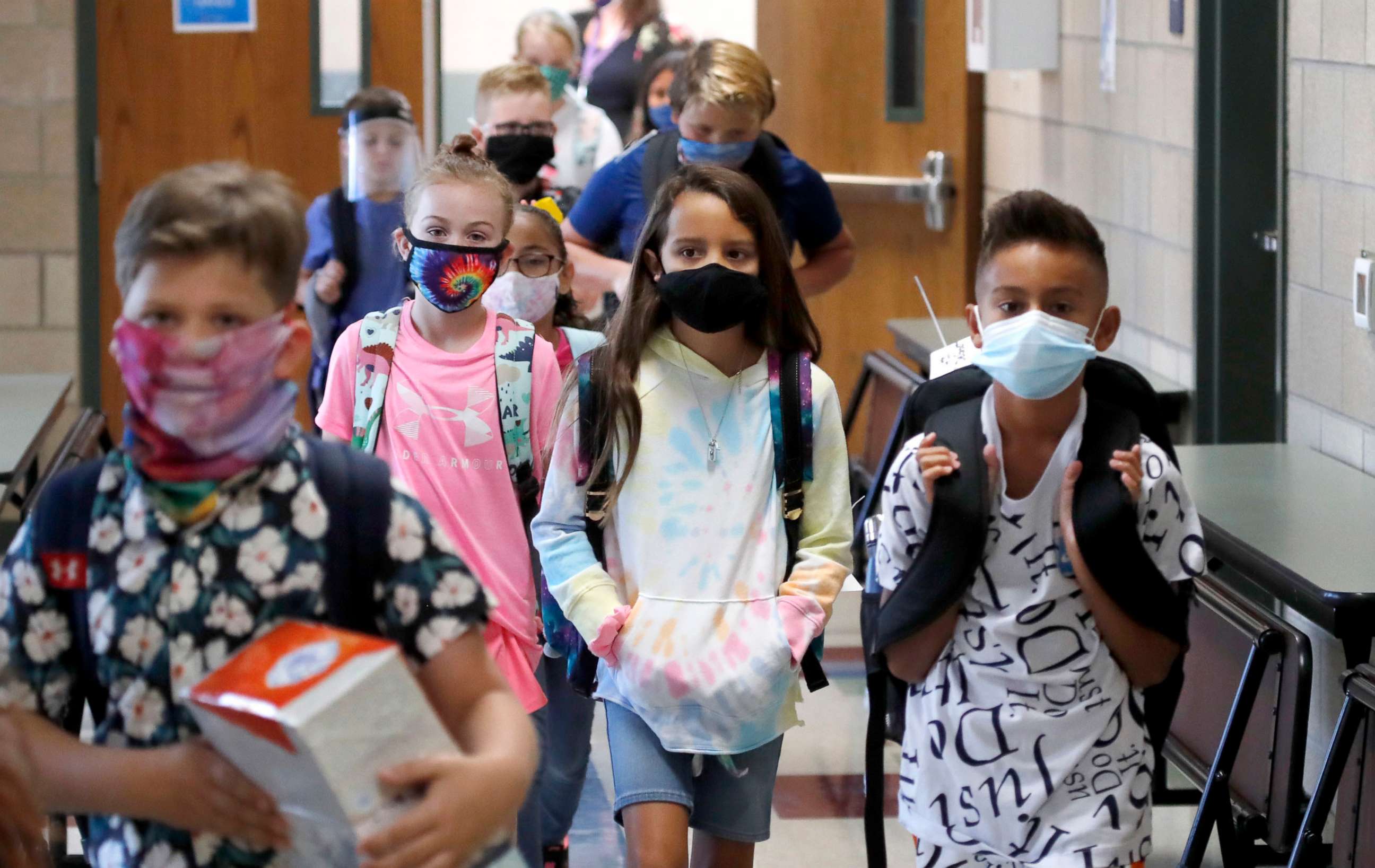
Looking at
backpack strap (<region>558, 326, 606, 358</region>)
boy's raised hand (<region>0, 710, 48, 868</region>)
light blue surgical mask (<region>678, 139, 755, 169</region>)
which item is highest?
light blue surgical mask (<region>678, 139, 755, 169</region>)

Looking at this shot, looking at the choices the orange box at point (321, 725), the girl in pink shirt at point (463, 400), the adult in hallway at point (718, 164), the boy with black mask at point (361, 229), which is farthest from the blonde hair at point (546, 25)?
the orange box at point (321, 725)

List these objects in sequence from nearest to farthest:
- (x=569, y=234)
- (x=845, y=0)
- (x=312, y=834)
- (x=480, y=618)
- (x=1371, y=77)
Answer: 1. (x=312, y=834)
2. (x=480, y=618)
3. (x=1371, y=77)
4. (x=569, y=234)
5. (x=845, y=0)

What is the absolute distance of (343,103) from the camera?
7402mm

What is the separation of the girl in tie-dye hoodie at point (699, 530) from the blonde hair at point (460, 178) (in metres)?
0.47

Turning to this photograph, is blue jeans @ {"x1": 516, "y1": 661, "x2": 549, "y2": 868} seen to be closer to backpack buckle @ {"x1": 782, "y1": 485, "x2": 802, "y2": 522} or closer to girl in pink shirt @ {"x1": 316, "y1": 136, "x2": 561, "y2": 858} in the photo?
girl in pink shirt @ {"x1": 316, "y1": 136, "x2": 561, "y2": 858}

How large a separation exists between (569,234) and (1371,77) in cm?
184

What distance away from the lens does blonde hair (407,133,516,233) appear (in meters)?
3.07

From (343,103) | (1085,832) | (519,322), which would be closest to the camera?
(1085,832)

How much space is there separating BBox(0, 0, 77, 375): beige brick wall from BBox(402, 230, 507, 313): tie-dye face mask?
4.59 metres

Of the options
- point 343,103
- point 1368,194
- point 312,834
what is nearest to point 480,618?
point 312,834

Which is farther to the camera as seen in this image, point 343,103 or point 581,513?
point 343,103

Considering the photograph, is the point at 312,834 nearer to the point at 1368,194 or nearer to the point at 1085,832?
the point at 1085,832

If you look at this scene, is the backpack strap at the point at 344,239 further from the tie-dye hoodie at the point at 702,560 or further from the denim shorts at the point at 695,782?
the denim shorts at the point at 695,782

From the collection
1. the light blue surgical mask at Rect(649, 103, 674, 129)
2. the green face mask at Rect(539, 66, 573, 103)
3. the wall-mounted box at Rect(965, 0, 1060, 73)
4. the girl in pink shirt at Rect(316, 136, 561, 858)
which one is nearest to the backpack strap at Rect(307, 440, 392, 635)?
the girl in pink shirt at Rect(316, 136, 561, 858)
